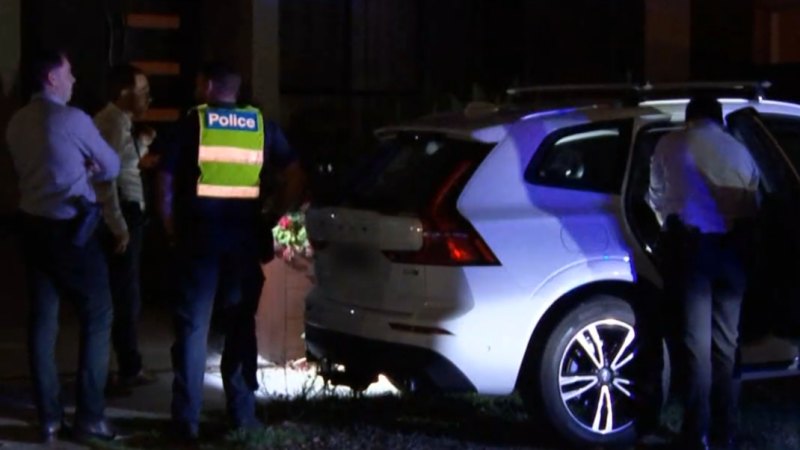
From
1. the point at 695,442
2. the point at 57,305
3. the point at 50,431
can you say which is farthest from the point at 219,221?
the point at 695,442

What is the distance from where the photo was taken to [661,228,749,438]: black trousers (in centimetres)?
728

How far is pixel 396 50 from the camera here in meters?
15.7

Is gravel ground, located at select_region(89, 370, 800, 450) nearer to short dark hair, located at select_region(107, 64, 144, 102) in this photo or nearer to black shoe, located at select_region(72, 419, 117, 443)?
black shoe, located at select_region(72, 419, 117, 443)

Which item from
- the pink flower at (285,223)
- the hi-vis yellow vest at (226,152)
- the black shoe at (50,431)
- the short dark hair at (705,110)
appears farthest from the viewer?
the pink flower at (285,223)

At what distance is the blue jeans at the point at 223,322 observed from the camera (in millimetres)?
7520

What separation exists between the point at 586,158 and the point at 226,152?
1.77 m

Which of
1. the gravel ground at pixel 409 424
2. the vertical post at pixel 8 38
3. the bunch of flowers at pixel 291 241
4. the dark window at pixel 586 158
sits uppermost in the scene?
the vertical post at pixel 8 38

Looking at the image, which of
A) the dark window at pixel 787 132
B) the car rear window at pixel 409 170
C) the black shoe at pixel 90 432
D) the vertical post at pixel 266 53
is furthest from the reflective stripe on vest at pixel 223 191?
the vertical post at pixel 266 53

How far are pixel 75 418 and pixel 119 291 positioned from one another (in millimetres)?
1270

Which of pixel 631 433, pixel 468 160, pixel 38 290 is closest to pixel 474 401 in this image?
pixel 631 433

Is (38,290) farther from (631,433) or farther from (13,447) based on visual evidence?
(631,433)

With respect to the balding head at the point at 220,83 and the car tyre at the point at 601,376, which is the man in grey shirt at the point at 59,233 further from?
the car tyre at the point at 601,376

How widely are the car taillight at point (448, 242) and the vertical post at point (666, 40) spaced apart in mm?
8237

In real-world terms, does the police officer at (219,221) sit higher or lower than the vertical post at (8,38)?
lower
